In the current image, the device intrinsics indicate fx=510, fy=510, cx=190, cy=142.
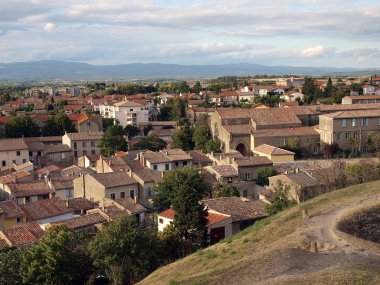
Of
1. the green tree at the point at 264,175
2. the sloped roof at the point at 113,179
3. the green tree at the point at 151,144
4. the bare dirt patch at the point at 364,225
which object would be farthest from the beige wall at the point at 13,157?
the bare dirt patch at the point at 364,225

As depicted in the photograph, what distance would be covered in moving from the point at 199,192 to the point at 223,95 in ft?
270

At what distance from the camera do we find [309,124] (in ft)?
204

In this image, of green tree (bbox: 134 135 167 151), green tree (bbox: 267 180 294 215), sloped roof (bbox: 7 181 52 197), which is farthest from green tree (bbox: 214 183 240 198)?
green tree (bbox: 134 135 167 151)

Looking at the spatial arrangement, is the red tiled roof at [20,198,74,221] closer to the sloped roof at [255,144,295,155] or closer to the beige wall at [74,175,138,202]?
the beige wall at [74,175,138,202]

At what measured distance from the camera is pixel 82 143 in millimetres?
60562

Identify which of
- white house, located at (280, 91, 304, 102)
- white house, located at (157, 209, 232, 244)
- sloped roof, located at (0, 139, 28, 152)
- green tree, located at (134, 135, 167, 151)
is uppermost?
white house, located at (280, 91, 304, 102)

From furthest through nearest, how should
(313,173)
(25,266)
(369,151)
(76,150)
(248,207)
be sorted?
(76,150) → (369,151) → (313,173) → (248,207) → (25,266)

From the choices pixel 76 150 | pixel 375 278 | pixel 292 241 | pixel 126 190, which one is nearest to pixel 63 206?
pixel 126 190

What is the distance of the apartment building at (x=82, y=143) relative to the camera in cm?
6009

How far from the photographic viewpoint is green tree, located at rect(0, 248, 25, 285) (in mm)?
21891

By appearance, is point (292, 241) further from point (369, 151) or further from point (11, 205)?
point (369, 151)

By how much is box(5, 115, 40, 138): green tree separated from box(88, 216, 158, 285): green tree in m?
47.2

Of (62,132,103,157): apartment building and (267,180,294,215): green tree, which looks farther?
(62,132,103,157): apartment building

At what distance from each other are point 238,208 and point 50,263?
1297 centimetres
